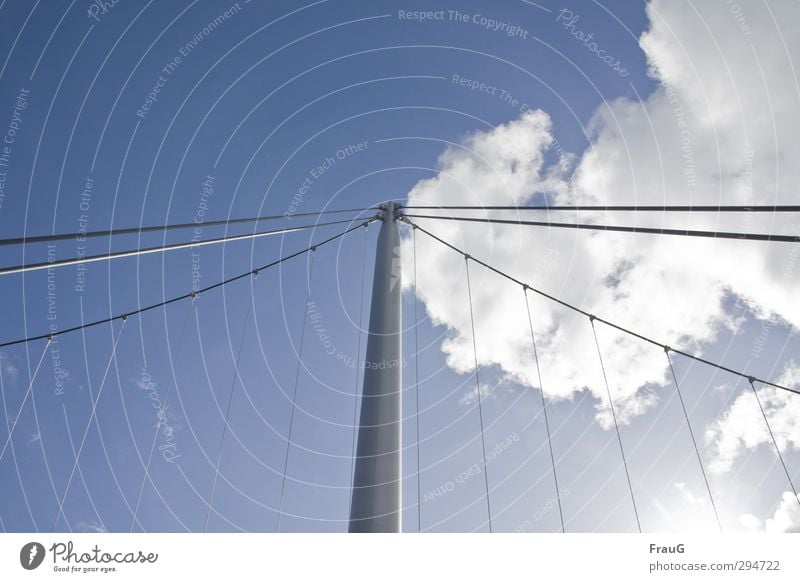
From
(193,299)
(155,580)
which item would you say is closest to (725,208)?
(155,580)

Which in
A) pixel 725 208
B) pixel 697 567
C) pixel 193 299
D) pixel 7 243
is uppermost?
pixel 725 208

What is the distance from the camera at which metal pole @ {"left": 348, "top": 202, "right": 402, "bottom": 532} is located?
25.5ft

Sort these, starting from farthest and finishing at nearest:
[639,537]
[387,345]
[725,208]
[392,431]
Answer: [725,208]
[387,345]
[392,431]
[639,537]

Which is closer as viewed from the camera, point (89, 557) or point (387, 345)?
point (89, 557)

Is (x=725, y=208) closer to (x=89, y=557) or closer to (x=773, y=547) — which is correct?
(x=773, y=547)

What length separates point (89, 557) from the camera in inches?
212

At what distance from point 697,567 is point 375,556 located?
11.9 feet

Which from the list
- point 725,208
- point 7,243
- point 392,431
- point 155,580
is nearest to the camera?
point 155,580

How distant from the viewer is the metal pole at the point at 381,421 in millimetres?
7758

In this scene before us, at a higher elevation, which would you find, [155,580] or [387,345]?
[387,345]

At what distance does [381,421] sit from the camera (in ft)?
28.4

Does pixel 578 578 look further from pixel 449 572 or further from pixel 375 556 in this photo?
pixel 375 556

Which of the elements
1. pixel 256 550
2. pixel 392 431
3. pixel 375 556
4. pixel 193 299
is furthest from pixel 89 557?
pixel 193 299

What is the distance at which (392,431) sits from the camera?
28.2 ft
